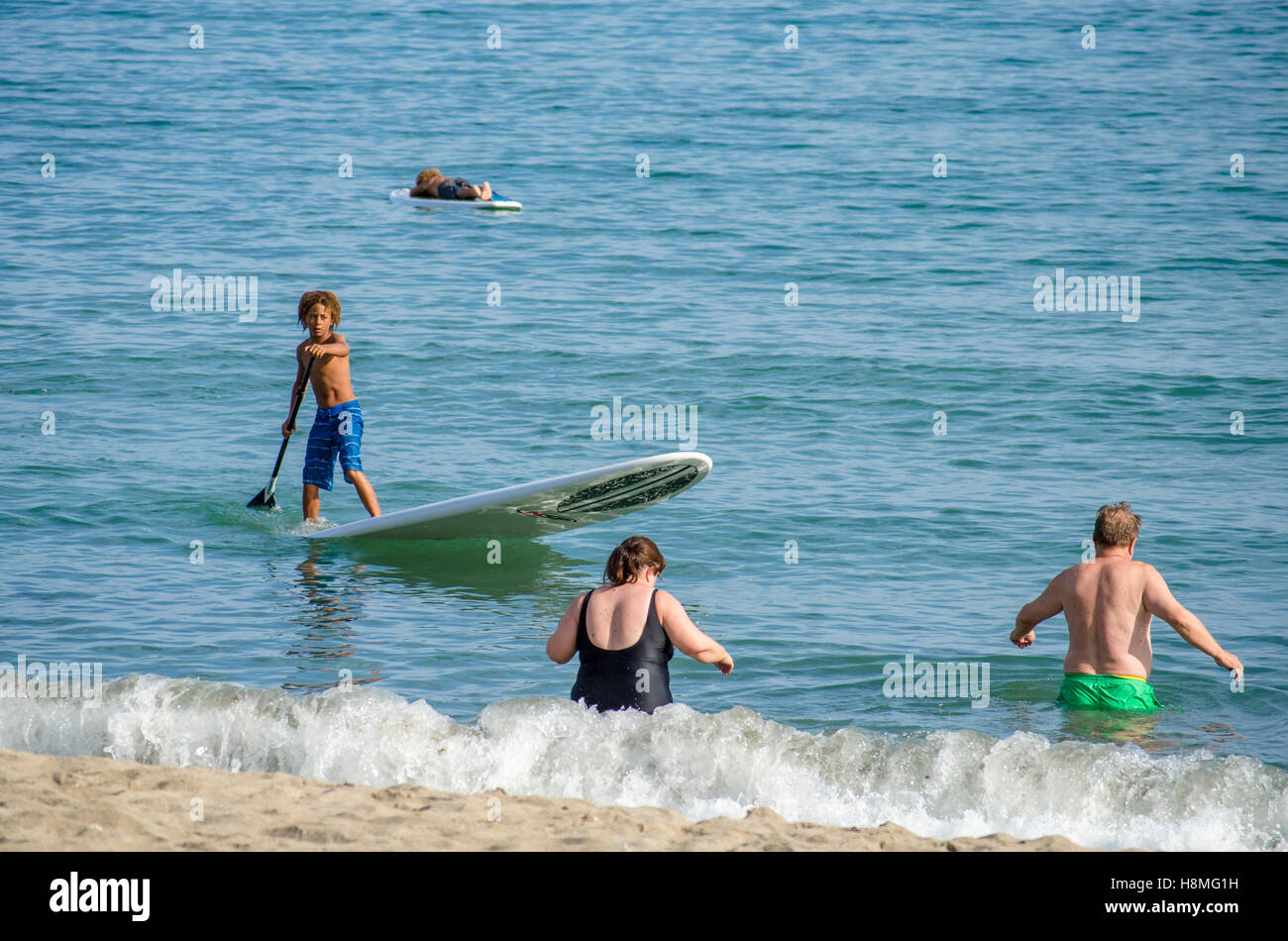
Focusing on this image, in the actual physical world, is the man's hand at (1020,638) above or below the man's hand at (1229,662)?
above

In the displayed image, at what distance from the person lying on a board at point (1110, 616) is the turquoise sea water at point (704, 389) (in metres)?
0.16

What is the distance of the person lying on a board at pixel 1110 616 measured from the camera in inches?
230

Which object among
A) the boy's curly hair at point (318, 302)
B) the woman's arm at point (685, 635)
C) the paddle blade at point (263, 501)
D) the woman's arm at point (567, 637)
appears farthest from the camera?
the paddle blade at point (263, 501)

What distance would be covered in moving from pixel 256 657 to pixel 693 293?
11895 mm

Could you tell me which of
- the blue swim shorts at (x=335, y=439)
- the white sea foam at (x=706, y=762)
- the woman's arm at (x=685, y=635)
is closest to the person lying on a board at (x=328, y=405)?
the blue swim shorts at (x=335, y=439)

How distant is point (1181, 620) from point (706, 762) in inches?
84.3

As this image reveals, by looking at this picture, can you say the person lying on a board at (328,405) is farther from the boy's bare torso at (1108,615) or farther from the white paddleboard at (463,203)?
the white paddleboard at (463,203)

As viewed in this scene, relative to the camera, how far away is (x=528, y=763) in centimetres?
538

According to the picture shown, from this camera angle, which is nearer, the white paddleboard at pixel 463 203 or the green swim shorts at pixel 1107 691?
the green swim shorts at pixel 1107 691

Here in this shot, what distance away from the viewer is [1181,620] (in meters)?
5.66

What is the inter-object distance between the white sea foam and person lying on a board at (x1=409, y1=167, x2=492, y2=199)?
18.2 m

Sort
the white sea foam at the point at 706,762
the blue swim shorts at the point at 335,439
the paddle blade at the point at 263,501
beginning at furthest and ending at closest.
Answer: the paddle blade at the point at 263,501
the blue swim shorts at the point at 335,439
the white sea foam at the point at 706,762
